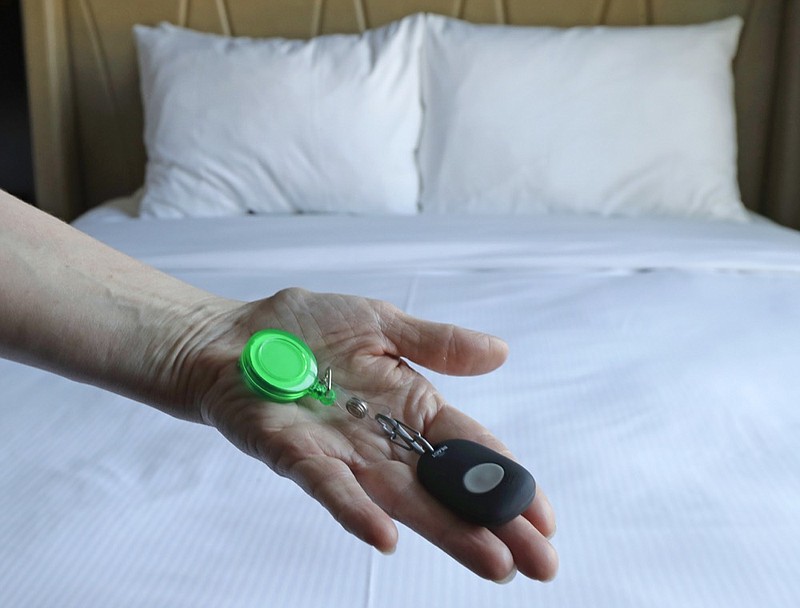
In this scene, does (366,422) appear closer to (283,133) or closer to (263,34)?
(283,133)

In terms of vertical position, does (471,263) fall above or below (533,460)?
below

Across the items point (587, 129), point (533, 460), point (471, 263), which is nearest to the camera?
point (533, 460)

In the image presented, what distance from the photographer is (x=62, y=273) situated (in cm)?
102

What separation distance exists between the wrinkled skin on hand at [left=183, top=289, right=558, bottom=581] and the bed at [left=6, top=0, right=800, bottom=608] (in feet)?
0.28

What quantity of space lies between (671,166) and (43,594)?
1.85 meters

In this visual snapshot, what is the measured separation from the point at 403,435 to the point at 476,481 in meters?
0.14

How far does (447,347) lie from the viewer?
2.98 ft

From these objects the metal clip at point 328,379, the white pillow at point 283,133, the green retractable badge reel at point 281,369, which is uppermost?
the green retractable badge reel at point 281,369

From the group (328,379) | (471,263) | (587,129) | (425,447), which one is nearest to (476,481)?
(425,447)

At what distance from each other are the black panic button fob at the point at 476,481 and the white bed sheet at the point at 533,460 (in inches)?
3.9

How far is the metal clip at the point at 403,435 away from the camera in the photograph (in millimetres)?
845

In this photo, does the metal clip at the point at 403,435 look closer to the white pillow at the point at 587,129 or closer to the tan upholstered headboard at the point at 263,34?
the white pillow at the point at 587,129

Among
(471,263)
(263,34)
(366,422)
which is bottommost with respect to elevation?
(471,263)

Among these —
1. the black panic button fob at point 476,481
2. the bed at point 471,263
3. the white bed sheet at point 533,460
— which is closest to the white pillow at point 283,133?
the bed at point 471,263
